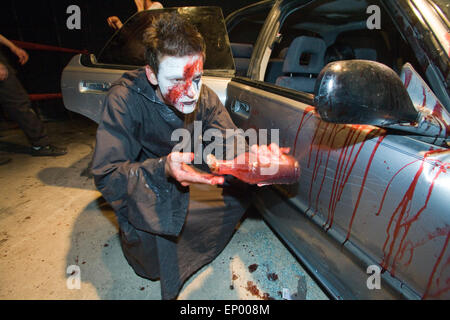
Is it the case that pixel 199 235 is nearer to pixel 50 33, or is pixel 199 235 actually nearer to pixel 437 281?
pixel 437 281

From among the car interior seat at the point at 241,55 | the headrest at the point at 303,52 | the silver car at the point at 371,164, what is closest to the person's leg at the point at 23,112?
the car interior seat at the point at 241,55

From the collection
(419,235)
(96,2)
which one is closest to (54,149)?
(419,235)

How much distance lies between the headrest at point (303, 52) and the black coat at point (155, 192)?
0.82m

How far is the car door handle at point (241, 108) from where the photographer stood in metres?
1.63

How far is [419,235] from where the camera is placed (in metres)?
0.73

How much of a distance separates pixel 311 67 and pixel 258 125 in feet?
3.47

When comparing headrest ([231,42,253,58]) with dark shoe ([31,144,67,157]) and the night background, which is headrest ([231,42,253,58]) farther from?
the night background

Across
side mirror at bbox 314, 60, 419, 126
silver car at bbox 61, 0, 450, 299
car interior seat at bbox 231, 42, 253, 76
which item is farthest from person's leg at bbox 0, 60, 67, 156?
side mirror at bbox 314, 60, 419, 126

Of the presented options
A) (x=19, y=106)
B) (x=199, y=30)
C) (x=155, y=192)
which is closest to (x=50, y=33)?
(x=19, y=106)

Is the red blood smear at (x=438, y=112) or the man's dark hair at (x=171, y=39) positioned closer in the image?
the red blood smear at (x=438, y=112)

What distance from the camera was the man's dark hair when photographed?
1.21 metres

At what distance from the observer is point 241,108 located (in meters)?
1.73

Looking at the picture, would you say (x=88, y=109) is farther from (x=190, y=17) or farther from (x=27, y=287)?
(x=27, y=287)

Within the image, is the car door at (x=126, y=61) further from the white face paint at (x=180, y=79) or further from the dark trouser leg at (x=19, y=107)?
the dark trouser leg at (x=19, y=107)
